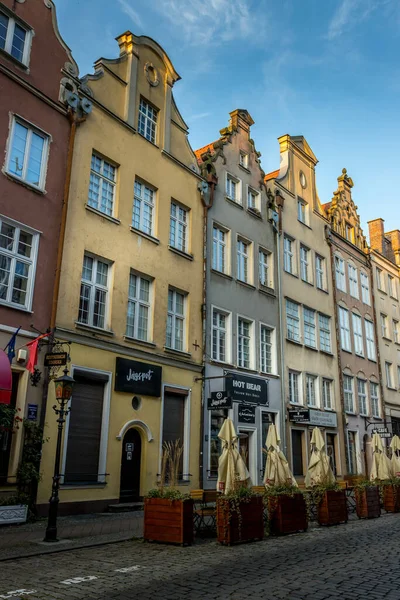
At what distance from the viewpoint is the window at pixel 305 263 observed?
1113 inches

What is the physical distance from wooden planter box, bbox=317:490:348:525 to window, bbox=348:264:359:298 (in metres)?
20.1

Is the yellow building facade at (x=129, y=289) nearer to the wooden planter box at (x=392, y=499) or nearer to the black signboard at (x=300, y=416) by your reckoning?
the black signboard at (x=300, y=416)

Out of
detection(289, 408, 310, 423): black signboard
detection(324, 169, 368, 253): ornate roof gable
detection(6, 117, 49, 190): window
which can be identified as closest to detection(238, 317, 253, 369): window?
detection(289, 408, 310, 423): black signboard

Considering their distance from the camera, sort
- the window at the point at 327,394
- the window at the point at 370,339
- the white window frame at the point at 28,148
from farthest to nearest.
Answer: the window at the point at 370,339 → the window at the point at 327,394 → the white window frame at the point at 28,148

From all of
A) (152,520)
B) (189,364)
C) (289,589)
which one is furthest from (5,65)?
(289,589)

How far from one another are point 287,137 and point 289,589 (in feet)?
87.6

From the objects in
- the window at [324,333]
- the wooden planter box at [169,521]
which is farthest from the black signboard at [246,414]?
the wooden planter box at [169,521]

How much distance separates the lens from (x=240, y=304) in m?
22.8

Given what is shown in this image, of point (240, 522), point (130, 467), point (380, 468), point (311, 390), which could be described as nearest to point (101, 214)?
point (130, 467)

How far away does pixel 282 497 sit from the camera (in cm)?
1216

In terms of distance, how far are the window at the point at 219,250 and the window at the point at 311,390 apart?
7.73m

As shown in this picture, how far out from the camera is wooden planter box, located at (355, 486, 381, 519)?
50.9 ft

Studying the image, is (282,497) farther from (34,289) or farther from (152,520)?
(34,289)

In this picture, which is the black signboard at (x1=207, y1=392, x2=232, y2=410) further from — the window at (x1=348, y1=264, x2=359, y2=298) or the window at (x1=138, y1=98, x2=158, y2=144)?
the window at (x1=348, y1=264, x2=359, y2=298)
